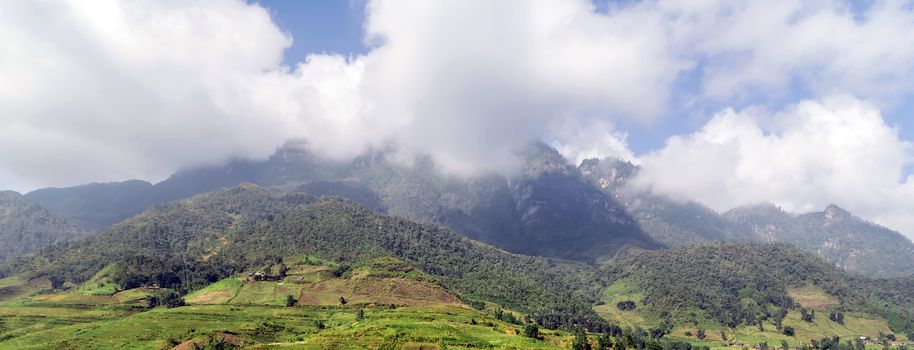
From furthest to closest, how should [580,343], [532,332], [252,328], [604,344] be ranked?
[252,328] → [532,332] → [604,344] → [580,343]

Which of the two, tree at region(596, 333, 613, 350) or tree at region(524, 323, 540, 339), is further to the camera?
tree at region(524, 323, 540, 339)

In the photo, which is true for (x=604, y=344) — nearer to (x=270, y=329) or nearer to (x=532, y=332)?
(x=532, y=332)

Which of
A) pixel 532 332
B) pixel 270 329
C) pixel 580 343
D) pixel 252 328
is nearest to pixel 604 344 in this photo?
pixel 580 343

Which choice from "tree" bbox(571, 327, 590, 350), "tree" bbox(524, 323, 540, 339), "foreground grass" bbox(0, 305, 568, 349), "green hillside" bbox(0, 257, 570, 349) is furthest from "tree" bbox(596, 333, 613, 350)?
"tree" bbox(524, 323, 540, 339)

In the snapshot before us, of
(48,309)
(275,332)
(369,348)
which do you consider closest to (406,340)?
(369,348)

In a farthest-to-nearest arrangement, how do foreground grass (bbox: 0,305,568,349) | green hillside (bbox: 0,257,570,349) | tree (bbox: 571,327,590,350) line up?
tree (bbox: 571,327,590,350), green hillside (bbox: 0,257,570,349), foreground grass (bbox: 0,305,568,349)

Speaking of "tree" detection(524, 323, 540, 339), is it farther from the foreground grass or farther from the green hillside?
the foreground grass

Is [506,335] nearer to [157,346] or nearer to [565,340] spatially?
[565,340]

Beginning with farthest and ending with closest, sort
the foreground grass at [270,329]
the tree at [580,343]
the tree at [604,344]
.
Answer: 1. the tree at [604,344]
2. the tree at [580,343]
3. the foreground grass at [270,329]

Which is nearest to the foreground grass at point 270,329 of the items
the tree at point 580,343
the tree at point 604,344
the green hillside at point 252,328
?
the green hillside at point 252,328

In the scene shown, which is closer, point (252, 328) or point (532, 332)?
A: point (532, 332)

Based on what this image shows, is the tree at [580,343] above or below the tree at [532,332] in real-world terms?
below

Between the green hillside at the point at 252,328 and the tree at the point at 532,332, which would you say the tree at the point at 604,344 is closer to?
the green hillside at the point at 252,328

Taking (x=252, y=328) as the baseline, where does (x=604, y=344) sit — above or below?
above
